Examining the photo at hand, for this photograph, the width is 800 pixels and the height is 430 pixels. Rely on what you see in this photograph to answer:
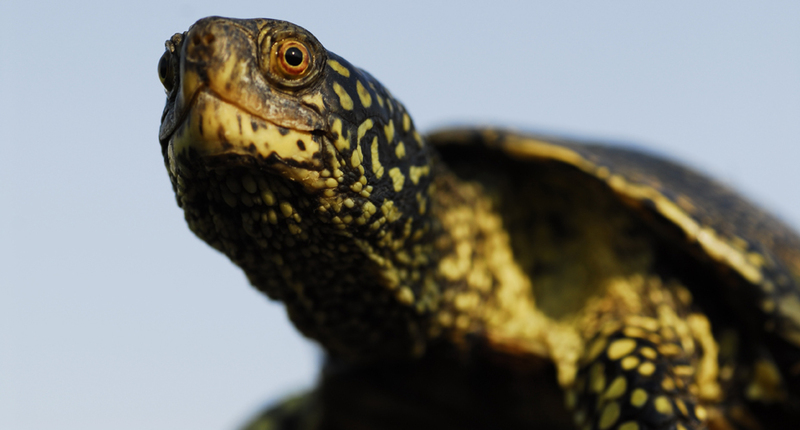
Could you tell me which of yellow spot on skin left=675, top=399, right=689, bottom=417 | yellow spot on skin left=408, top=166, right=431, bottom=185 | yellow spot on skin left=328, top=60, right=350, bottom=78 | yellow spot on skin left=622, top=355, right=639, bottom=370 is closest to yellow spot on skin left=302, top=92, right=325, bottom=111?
yellow spot on skin left=328, top=60, right=350, bottom=78

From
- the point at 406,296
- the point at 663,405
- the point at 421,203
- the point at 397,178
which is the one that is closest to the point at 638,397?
the point at 663,405

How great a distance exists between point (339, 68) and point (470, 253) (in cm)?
128

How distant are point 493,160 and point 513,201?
0.24 meters

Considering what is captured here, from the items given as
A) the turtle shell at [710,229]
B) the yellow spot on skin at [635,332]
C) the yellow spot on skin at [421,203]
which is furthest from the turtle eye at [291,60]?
the yellow spot on skin at [635,332]

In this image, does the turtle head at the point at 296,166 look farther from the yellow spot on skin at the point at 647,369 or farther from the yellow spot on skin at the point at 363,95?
the yellow spot on skin at the point at 647,369

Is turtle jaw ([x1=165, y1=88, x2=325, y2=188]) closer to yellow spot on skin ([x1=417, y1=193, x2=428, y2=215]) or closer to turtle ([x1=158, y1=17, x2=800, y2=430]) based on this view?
turtle ([x1=158, y1=17, x2=800, y2=430])

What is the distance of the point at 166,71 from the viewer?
83.0 inches

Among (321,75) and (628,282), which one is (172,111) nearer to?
(321,75)

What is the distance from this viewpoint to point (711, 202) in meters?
3.29

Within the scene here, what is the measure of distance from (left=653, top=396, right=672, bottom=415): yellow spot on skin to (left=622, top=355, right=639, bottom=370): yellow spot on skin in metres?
0.18

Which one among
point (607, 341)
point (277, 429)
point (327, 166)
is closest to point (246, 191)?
point (327, 166)

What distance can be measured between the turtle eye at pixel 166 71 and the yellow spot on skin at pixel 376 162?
0.67m

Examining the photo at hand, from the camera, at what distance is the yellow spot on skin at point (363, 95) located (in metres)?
2.20

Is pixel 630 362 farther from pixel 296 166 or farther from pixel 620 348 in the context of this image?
pixel 296 166
